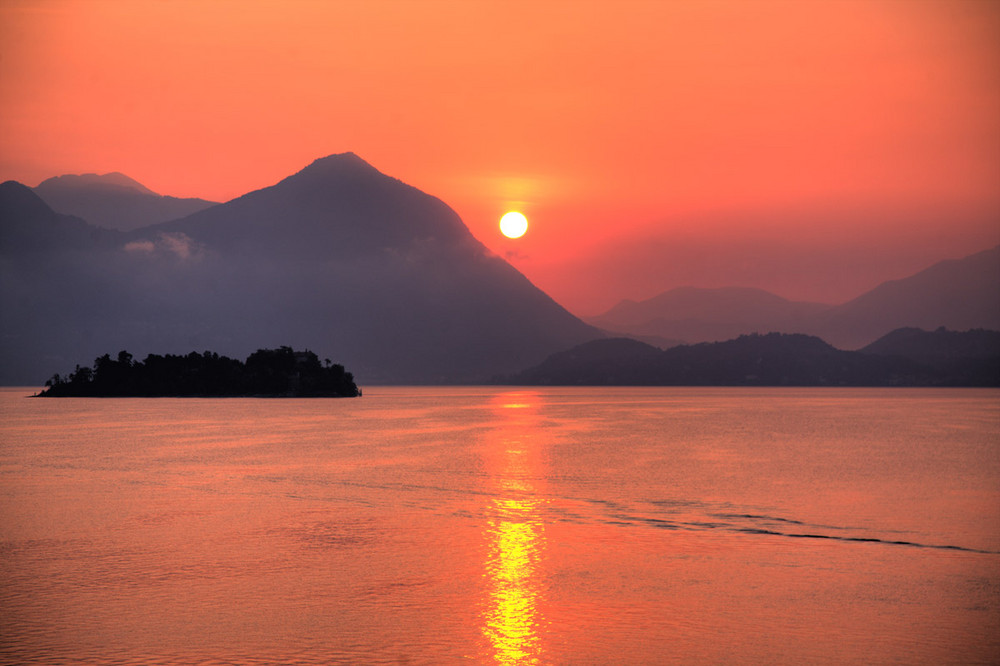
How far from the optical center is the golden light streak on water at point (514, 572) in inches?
801

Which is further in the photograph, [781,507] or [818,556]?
[781,507]

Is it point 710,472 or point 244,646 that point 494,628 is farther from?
point 710,472

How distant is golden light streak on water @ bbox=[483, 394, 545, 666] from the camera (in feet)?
66.7

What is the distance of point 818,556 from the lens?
31672mm

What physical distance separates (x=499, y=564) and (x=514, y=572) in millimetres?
1406

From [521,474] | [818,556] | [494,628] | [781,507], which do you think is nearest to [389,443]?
[521,474]

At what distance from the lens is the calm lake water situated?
20.4 metres

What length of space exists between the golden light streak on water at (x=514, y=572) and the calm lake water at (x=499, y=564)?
4.2 inches

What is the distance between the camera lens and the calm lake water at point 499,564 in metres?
20.4

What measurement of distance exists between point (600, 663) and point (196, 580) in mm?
13069

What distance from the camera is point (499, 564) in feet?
98.0

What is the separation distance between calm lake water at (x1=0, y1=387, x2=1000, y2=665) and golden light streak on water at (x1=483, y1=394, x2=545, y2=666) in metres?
0.11

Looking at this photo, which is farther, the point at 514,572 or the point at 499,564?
the point at 499,564

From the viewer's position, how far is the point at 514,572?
2853 centimetres
